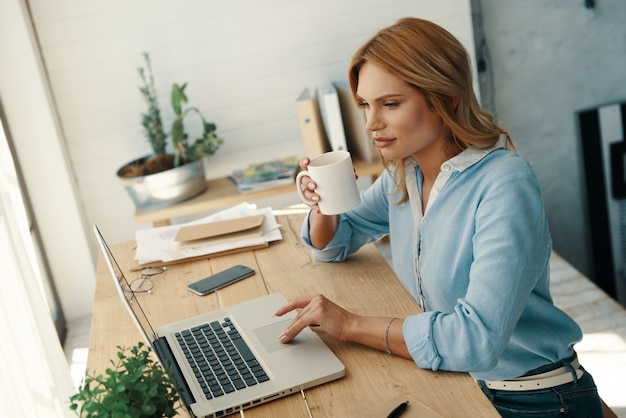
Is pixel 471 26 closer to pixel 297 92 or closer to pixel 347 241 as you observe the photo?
pixel 297 92

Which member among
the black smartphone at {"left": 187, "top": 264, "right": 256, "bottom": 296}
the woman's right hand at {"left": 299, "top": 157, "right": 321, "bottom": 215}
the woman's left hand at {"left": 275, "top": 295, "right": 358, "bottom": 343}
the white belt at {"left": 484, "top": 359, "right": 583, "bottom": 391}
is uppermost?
the woman's right hand at {"left": 299, "top": 157, "right": 321, "bottom": 215}

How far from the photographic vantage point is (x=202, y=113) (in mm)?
3273

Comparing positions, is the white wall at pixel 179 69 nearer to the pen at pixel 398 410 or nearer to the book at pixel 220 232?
the book at pixel 220 232

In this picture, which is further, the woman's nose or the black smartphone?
the black smartphone

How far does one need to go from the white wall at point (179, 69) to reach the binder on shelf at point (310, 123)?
0.86 ft

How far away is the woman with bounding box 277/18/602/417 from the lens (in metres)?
1.21

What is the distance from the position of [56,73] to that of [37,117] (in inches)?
9.2

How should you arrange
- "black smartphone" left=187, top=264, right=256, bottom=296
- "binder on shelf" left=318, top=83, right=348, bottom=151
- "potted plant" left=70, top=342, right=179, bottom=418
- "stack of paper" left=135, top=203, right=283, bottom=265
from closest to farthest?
1. "potted plant" left=70, top=342, right=179, bottom=418
2. "black smartphone" left=187, top=264, right=256, bottom=296
3. "stack of paper" left=135, top=203, right=283, bottom=265
4. "binder on shelf" left=318, top=83, right=348, bottom=151

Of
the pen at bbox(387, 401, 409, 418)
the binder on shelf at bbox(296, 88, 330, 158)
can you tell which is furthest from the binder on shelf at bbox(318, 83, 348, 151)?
the pen at bbox(387, 401, 409, 418)

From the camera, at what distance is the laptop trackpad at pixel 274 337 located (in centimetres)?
133

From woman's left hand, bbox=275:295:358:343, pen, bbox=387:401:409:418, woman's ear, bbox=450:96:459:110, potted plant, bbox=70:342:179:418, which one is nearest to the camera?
potted plant, bbox=70:342:179:418

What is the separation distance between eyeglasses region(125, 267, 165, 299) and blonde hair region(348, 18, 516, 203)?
0.73 m

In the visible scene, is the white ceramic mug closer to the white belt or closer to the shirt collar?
the shirt collar

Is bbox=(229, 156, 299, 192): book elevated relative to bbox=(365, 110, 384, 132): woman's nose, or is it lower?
lower
